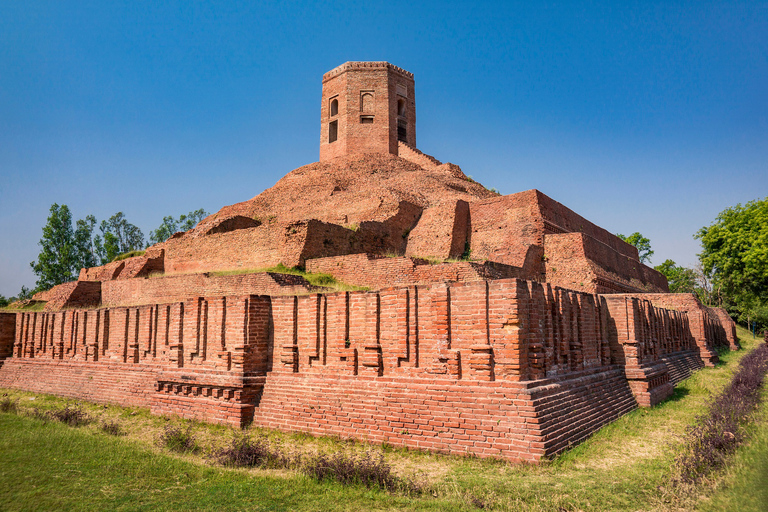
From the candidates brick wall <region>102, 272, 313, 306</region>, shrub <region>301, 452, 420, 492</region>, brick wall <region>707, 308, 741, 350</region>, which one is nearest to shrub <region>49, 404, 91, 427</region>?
brick wall <region>102, 272, 313, 306</region>

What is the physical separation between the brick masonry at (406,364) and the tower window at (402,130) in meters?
26.2

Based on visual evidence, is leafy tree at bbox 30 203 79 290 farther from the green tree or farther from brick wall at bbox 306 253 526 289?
the green tree

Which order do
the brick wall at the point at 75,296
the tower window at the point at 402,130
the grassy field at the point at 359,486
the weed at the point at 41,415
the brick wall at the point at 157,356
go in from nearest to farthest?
the grassy field at the point at 359,486 → the brick wall at the point at 157,356 → the weed at the point at 41,415 → the brick wall at the point at 75,296 → the tower window at the point at 402,130

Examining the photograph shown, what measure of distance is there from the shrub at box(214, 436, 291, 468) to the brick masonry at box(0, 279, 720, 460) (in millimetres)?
1079

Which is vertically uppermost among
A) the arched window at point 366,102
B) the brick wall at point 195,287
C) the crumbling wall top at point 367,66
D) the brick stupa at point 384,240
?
the crumbling wall top at point 367,66

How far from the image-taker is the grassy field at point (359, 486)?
454 centimetres

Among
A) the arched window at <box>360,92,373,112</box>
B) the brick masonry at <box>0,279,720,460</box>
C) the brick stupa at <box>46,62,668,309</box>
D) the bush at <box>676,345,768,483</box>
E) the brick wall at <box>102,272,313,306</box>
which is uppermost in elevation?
the arched window at <box>360,92,373,112</box>

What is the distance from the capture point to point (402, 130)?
3525 centimetres

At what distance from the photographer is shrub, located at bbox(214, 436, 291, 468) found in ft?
19.5

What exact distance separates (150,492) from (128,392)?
226 inches

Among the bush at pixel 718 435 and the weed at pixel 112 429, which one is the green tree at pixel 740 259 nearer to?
the bush at pixel 718 435

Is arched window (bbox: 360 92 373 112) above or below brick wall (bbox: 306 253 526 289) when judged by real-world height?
above

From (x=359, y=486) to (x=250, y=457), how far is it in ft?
5.39

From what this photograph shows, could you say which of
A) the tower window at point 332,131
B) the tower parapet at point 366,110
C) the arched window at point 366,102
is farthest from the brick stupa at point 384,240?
the arched window at point 366,102
